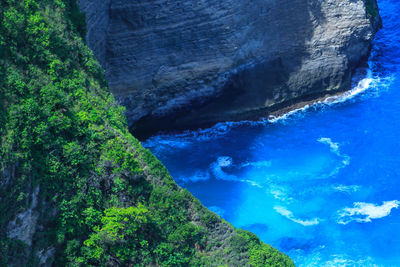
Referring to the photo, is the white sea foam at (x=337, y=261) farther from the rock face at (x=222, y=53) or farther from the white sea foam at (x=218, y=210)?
the rock face at (x=222, y=53)

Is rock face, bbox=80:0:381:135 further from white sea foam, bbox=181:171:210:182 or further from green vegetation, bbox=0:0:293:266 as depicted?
green vegetation, bbox=0:0:293:266

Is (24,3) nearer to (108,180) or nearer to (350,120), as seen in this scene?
(108,180)

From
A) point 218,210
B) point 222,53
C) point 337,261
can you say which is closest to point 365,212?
point 337,261

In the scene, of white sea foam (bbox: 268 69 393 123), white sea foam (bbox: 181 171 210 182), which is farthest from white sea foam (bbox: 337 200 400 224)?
white sea foam (bbox: 268 69 393 123)

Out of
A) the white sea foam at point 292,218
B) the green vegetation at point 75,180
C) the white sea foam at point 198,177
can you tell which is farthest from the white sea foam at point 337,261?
the white sea foam at point 198,177

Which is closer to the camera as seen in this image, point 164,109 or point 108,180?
point 108,180

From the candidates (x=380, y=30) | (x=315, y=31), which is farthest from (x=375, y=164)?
(x=380, y=30)
